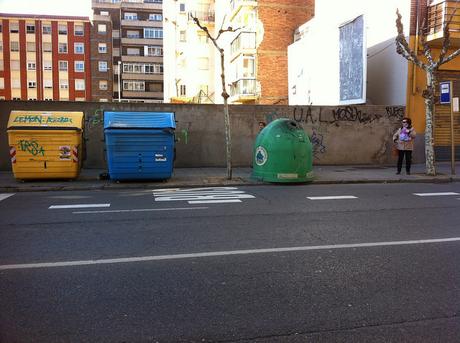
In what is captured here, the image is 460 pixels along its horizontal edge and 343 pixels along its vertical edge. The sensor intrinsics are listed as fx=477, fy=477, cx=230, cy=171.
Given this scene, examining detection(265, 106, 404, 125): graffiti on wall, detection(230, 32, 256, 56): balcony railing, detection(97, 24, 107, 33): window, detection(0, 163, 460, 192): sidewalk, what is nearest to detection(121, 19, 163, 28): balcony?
detection(97, 24, 107, 33): window

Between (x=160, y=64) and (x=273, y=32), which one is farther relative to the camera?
(x=160, y=64)

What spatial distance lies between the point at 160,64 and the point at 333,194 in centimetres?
7598

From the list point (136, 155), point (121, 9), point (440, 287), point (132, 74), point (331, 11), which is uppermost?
point (121, 9)

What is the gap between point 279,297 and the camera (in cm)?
409

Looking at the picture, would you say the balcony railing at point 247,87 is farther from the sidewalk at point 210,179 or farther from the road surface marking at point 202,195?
the road surface marking at point 202,195

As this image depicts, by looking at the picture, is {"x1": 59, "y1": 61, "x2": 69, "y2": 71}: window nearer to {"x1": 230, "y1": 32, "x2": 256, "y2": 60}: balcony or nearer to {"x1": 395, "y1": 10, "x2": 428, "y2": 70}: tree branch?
{"x1": 230, "y1": 32, "x2": 256, "y2": 60}: balcony

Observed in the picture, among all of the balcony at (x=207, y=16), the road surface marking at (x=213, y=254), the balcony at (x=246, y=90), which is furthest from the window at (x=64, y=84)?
the road surface marking at (x=213, y=254)

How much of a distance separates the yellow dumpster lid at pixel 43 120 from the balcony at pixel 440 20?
1292cm

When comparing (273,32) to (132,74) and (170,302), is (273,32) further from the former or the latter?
(132,74)

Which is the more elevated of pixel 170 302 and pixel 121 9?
pixel 121 9

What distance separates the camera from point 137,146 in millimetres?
12109

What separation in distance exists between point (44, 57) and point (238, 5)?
5012cm

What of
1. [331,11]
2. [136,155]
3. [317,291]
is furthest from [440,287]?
[331,11]

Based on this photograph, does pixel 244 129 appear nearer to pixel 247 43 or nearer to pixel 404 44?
pixel 404 44
